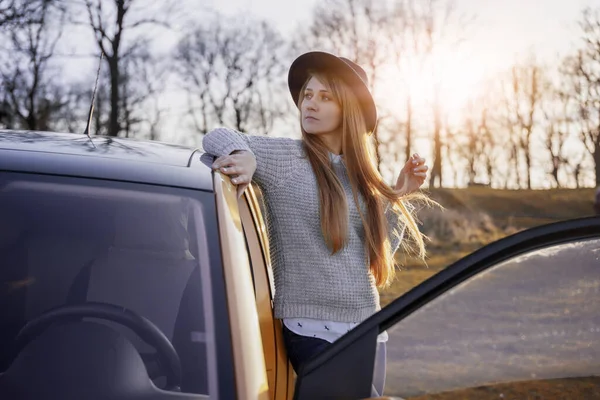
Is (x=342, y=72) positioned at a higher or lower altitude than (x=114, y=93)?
lower

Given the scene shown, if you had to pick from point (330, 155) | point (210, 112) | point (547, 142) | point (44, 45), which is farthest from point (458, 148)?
point (330, 155)

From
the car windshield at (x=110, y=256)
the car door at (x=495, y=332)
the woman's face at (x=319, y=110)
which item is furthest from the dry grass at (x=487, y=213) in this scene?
the car door at (x=495, y=332)

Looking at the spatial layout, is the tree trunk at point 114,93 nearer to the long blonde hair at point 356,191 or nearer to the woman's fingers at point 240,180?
the long blonde hair at point 356,191

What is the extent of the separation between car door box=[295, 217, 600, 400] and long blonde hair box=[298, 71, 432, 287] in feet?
3.58

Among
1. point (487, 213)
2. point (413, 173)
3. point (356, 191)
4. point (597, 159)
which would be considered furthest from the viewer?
point (487, 213)

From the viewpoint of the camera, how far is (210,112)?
3366 centimetres

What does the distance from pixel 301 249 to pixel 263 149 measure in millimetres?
348

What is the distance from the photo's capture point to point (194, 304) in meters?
1.73

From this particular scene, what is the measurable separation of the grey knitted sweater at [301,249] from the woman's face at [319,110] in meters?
0.24

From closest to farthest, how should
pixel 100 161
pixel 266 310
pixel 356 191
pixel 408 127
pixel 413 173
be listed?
pixel 100 161 < pixel 266 310 < pixel 356 191 < pixel 413 173 < pixel 408 127

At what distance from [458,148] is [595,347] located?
34621mm

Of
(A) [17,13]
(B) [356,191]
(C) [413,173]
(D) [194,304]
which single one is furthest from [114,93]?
(D) [194,304]

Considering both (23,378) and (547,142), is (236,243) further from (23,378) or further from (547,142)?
(547,142)

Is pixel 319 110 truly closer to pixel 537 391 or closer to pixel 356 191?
pixel 356 191
